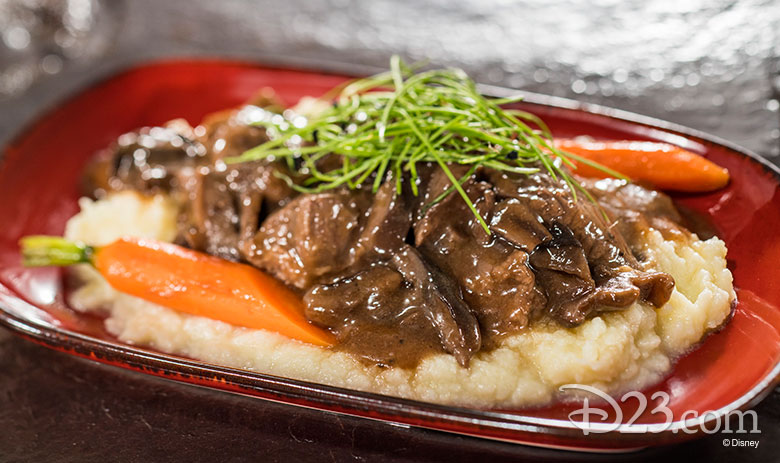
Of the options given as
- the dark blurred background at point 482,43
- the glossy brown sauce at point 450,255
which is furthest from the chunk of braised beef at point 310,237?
the dark blurred background at point 482,43

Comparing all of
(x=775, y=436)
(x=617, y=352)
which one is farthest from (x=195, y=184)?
(x=775, y=436)

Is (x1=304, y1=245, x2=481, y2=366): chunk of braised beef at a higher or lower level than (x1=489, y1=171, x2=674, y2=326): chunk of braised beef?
lower

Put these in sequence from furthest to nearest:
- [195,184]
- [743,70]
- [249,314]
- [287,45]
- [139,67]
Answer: [287,45], [139,67], [743,70], [195,184], [249,314]

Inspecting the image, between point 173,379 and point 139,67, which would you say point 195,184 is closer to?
point 173,379
